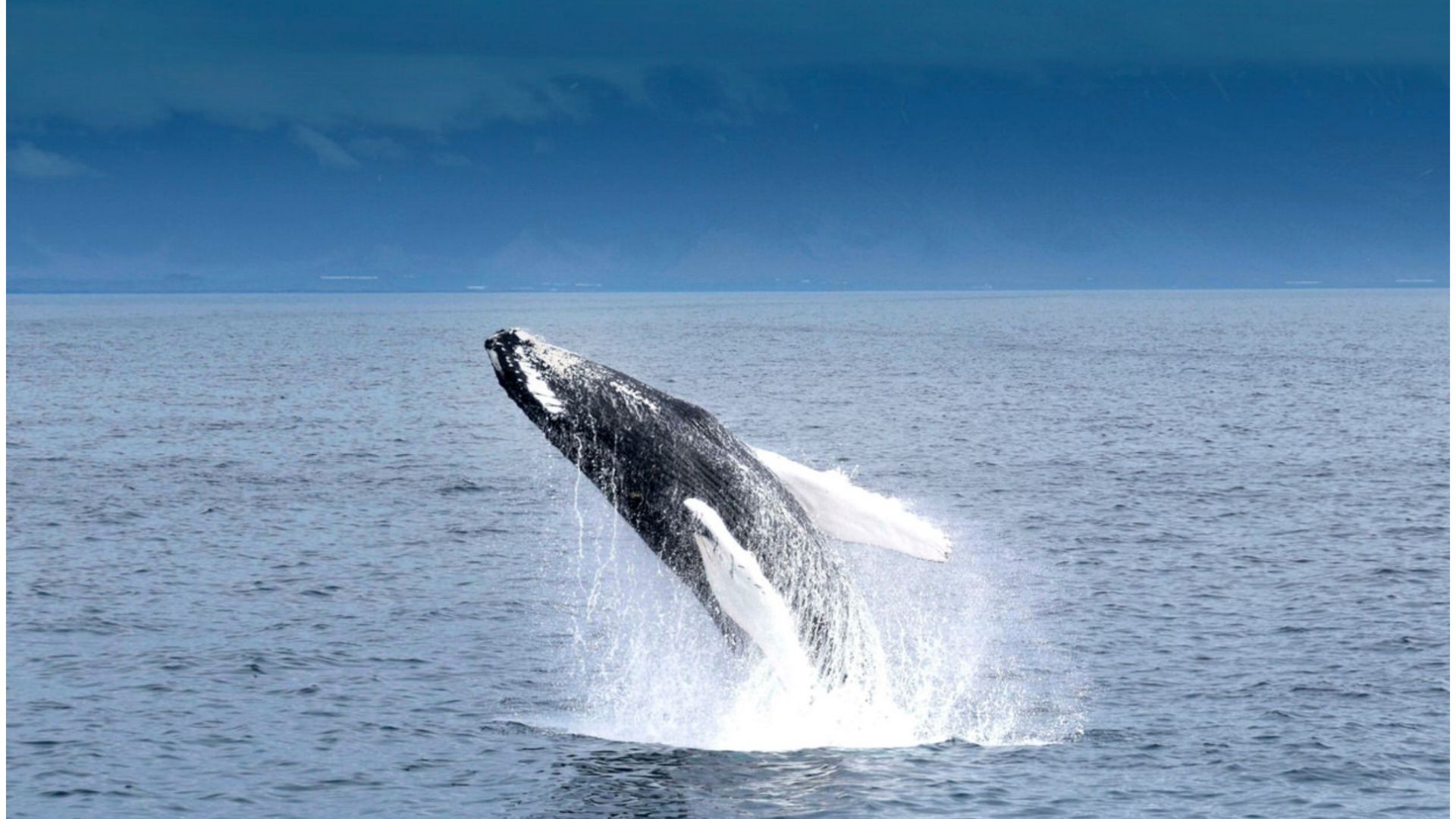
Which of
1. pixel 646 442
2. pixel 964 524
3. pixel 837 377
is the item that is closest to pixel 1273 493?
pixel 964 524

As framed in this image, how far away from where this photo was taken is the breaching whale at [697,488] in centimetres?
1742

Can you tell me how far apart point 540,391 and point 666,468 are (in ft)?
4.64

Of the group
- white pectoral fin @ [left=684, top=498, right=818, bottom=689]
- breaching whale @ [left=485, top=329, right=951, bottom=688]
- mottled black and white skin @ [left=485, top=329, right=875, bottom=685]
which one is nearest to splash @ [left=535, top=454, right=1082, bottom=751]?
breaching whale @ [left=485, top=329, right=951, bottom=688]

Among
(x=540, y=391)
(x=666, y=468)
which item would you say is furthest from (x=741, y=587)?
(x=540, y=391)

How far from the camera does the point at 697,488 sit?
17.5 m

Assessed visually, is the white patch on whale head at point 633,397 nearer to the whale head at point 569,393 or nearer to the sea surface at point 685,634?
the whale head at point 569,393

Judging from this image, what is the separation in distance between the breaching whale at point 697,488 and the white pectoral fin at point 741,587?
427 mm

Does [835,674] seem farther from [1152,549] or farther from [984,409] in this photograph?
[984,409]

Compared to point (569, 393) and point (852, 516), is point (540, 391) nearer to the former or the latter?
point (569, 393)

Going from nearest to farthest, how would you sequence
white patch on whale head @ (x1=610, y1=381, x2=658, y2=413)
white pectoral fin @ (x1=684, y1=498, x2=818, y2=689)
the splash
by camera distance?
white pectoral fin @ (x1=684, y1=498, x2=818, y2=689) → white patch on whale head @ (x1=610, y1=381, x2=658, y2=413) → the splash

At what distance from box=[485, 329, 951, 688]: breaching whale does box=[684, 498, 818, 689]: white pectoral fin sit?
16.8 inches

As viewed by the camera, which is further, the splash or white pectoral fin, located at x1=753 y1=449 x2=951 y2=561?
the splash

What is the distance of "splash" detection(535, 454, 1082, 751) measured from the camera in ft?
62.7

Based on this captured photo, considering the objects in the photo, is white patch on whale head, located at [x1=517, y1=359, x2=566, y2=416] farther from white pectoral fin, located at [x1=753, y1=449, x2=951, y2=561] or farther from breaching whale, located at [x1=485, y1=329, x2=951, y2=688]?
white pectoral fin, located at [x1=753, y1=449, x2=951, y2=561]
